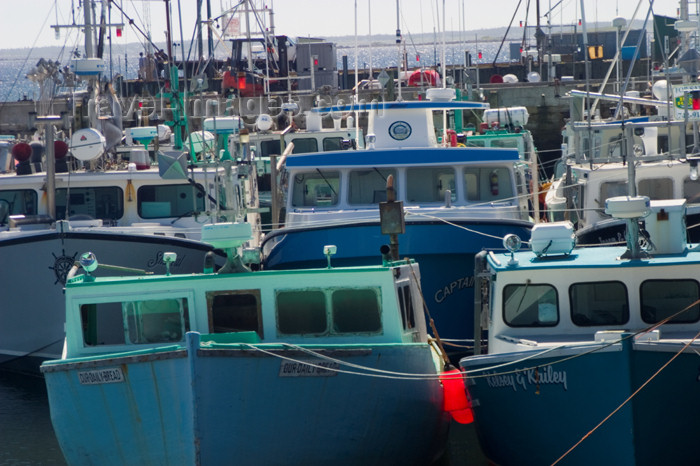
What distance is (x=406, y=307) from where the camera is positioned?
453 inches

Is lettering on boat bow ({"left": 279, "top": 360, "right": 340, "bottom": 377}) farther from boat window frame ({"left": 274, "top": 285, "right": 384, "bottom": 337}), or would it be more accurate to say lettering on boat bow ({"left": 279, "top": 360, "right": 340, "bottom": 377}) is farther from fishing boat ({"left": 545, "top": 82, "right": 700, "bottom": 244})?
fishing boat ({"left": 545, "top": 82, "right": 700, "bottom": 244})

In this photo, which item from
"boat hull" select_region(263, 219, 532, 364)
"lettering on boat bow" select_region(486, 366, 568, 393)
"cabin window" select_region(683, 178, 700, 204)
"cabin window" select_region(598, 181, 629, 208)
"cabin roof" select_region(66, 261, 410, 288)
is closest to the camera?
"lettering on boat bow" select_region(486, 366, 568, 393)

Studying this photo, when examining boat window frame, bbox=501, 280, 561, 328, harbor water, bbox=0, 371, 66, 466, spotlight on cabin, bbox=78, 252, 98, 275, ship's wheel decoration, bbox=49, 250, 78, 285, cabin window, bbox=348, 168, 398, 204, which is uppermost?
cabin window, bbox=348, 168, 398, 204

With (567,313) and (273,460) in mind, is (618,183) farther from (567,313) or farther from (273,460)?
(273,460)

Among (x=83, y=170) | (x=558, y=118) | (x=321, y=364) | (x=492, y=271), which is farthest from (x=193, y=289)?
(x=558, y=118)

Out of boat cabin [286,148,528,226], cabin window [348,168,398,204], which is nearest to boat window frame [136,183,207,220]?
boat cabin [286,148,528,226]

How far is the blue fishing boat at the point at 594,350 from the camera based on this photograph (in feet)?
32.4

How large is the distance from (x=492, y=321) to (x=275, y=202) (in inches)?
320

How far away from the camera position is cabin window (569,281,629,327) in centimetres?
1089

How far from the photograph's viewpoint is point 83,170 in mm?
18453

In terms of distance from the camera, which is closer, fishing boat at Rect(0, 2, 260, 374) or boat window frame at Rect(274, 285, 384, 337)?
boat window frame at Rect(274, 285, 384, 337)

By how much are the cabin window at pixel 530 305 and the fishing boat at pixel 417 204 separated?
2.94 meters

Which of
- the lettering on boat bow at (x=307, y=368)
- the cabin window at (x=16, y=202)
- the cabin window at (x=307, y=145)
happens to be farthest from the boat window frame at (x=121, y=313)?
the cabin window at (x=307, y=145)

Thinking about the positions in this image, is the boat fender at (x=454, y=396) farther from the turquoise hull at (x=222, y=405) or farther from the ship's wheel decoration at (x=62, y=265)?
the ship's wheel decoration at (x=62, y=265)
